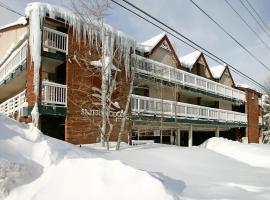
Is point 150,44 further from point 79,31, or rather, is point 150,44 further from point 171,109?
point 79,31

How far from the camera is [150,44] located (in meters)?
25.6

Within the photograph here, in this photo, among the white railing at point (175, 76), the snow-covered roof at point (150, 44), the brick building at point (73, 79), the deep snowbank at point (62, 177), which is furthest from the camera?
the snow-covered roof at point (150, 44)

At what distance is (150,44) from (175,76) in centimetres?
318

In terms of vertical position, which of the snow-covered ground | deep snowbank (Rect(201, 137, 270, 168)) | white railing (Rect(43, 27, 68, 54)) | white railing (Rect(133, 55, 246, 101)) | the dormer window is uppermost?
the dormer window

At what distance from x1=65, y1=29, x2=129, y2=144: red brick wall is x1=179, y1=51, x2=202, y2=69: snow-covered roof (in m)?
12.3

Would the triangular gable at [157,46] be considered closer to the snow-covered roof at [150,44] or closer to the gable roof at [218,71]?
the snow-covered roof at [150,44]

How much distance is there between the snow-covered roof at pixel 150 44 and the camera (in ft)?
76.8

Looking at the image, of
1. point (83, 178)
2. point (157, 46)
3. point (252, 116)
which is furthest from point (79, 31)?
point (252, 116)

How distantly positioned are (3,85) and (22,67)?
4782 mm

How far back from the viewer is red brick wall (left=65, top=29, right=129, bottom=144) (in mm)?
16900

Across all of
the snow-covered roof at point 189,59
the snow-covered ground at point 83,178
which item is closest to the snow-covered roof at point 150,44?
the snow-covered roof at point 189,59

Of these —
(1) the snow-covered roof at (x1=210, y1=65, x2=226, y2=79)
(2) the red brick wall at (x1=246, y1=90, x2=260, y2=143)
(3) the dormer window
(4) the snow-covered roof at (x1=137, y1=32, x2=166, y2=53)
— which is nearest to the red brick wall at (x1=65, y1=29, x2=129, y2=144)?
(4) the snow-covered roof at (x1=137, y1=32, x2=166, y2=53)

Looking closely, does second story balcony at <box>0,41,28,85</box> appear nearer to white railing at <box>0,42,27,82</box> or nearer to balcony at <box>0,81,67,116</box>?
white railing at <box>0,42,27,82</box>

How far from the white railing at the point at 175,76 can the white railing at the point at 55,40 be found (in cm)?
408
